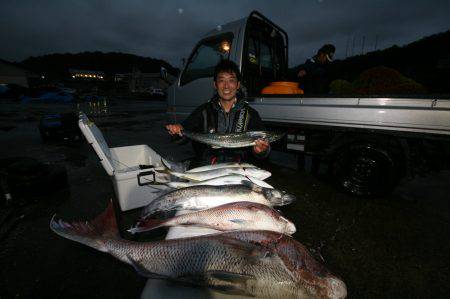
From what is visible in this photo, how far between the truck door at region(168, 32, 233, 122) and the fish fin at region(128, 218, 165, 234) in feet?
14.2

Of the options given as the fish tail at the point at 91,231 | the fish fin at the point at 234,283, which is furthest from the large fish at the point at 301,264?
the fish tail at the point at 91,231

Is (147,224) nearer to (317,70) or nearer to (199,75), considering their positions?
(199,75)

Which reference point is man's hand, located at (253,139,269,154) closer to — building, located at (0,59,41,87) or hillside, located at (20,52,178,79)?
building, located at (0,59,41,87)

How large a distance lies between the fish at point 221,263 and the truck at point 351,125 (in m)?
2.96

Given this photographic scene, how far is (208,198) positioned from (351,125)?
2.96 meters

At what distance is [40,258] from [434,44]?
5220cm

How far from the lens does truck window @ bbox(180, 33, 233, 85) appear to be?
18.6ft

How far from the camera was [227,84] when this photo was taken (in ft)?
11.7

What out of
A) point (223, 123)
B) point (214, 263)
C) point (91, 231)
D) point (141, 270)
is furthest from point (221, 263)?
point (223, 123)

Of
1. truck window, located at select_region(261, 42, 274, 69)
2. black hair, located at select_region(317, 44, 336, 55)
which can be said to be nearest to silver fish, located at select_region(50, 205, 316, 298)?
truck window, located at select_region(261, 42, 274, 69)

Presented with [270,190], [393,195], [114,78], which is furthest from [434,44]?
[114,78]

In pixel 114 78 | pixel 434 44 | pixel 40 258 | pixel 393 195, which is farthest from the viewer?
pixel 114 78

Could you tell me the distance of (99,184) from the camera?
15.3ft

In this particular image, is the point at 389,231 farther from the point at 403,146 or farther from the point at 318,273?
the point at 318,273
